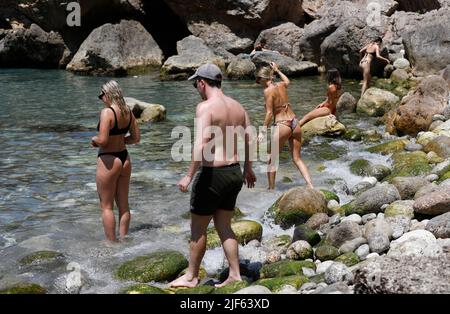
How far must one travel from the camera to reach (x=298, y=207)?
8.66 m

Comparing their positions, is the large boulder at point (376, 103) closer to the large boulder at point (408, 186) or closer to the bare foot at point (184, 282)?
the large boulder at point (408, 186)

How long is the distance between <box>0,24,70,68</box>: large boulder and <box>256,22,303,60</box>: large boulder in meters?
12.7

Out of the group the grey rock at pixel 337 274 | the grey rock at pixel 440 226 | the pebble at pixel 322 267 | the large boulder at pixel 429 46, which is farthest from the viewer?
the large boulder at pixel 429 46

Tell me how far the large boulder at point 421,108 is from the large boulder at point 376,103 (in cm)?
255

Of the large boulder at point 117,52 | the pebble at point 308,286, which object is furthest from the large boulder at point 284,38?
the pebble at point 308,286

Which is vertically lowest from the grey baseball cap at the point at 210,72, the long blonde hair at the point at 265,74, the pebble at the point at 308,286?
the pebble at the point at 308,286

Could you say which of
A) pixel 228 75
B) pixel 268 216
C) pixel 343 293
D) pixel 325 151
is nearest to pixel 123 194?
pixel 268 216

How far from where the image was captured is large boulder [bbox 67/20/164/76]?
31.6 meters

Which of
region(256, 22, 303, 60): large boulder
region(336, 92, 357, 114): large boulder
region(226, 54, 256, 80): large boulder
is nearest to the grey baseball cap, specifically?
region(336, 92, 357, 114): large boulder

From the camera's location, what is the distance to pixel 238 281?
239 inches

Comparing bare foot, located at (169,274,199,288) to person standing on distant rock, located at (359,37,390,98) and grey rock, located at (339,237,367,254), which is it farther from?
person standing on distant rock, located at (359,37,390,98)

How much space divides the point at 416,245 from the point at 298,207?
9.64 ft

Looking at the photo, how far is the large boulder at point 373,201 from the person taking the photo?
8.13m
